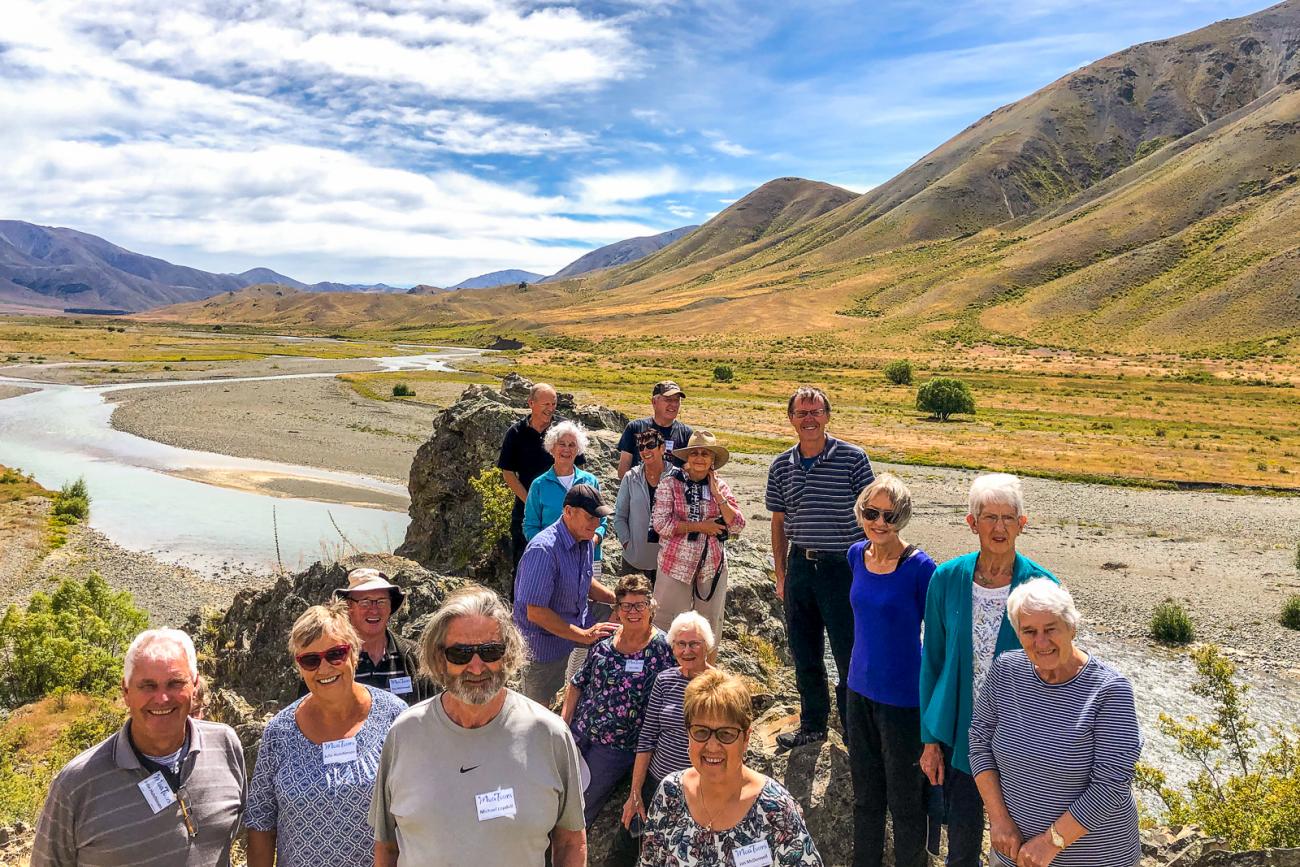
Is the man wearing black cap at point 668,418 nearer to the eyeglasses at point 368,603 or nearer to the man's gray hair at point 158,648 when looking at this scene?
the eyeglasses at point 368,603

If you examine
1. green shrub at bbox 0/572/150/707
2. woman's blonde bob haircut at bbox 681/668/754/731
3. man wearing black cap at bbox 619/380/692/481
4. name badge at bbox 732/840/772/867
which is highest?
man wearing black cap at bbox 619/380/692/481

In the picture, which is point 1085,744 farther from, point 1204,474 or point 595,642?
point 1204,474

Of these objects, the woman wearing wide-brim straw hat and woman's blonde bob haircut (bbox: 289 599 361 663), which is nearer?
woman's blonde bob haircut (bbox: 289 599 361 663)

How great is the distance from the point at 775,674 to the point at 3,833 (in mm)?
6616

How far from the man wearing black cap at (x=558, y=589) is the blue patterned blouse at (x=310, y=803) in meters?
1.63

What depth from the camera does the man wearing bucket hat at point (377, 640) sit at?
4340 millimetres

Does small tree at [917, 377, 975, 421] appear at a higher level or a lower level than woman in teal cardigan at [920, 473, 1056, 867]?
lower

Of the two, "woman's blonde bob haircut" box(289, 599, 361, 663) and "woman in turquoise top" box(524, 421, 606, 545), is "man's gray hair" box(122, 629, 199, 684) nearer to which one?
"woman's blonde bob haircut" box(289, 599, 361, 663)

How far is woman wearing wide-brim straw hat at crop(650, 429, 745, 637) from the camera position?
5.80 metres

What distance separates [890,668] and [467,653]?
2.40 m

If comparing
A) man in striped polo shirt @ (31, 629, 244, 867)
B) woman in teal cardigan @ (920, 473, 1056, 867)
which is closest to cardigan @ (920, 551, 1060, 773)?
woman in teal cardigan @ (920, 473, 1056, 867)

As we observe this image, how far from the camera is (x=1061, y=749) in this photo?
3.32 metres

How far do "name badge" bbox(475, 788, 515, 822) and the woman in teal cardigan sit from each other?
2201 mm

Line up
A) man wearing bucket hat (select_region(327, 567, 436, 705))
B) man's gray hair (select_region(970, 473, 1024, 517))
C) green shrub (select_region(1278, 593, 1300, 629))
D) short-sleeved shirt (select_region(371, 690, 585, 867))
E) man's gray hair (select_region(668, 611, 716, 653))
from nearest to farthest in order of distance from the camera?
short-sleeved shirt (select_region(371, 690, 585, 867)), man's gray hair (select_region(970, 473, 1024, 517)), man's gray hair (select_region(668, 611, 716, 653)), man wearing bucket hat (select_region(327, 567, 436, 705)), green shrub (select_region(1278, 593, 1300, 629))
